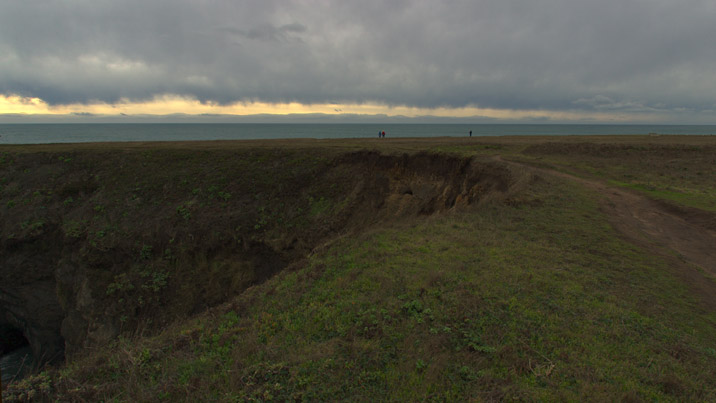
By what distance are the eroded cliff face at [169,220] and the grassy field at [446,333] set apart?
7633mm

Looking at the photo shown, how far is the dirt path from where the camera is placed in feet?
28.3

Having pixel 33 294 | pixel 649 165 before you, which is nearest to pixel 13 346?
pixel 33 294

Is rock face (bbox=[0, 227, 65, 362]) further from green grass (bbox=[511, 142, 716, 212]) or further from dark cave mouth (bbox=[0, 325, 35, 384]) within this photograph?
green grass (bbox=[511, 142, 716, 212])

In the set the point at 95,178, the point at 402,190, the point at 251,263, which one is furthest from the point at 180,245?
the point at 402,190

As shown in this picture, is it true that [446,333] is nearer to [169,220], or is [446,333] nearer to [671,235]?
[671,235]

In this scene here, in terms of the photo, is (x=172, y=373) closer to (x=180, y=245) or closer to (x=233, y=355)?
(x=233, y=355)

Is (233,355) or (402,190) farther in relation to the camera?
(402,190)

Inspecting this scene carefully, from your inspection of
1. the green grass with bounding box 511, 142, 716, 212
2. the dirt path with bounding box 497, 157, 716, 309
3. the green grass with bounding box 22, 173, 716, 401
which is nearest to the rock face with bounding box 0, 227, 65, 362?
the green grass with bounding box 22, 173, 716, 401

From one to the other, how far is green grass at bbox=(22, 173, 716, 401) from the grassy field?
0.03 metres

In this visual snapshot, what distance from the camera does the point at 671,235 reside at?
456 inches

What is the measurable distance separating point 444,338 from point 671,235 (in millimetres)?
10813

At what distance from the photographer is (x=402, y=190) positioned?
24844 mm

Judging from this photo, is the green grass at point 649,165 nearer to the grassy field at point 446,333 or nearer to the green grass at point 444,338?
the grassy field at point 446,333

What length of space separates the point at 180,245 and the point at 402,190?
1516 centimetres
